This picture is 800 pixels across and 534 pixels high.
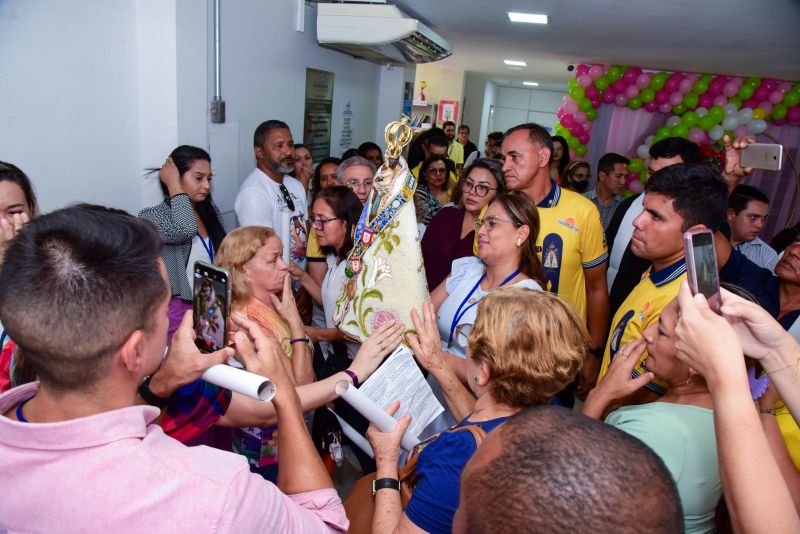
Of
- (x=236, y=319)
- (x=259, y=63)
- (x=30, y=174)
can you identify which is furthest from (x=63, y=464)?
(x=259, y=63)

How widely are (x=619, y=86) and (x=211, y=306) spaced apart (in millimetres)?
7828

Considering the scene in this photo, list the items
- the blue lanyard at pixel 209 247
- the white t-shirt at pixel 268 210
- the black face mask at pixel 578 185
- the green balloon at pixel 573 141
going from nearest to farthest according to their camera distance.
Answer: the blue lanyard at pixel 209 247, the white t-shirt at pixel 268 210, the black face mask at pixel 578 185, the green balloon at pixel 573 141

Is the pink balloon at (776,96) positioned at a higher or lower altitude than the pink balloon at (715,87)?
lower

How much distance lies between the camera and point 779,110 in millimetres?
6543

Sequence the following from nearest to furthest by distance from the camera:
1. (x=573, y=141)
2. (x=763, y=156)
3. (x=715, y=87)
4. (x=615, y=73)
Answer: (x=763, y=156)
(x=715, y=87)
(x=615, y=73)
(x=573, y=141)

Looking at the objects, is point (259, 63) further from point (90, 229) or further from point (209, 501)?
point (209, 501)

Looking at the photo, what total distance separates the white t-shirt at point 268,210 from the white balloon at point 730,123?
603cm

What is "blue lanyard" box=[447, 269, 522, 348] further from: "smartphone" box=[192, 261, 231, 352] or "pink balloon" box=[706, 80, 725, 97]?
"pink balloon" box=[706, 80, 725, 97]

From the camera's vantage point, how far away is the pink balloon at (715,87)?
22.3 feet

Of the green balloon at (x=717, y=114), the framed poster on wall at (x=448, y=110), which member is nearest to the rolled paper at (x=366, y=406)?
the green balloon at (x=717, y=114)

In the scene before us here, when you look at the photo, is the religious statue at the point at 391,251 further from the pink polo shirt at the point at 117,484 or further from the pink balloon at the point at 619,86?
the pink balloon at the point at 619,86

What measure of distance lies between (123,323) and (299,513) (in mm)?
408

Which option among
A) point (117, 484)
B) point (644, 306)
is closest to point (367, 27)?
point (644, 306)

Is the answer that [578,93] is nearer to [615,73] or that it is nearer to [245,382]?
[615,73]
